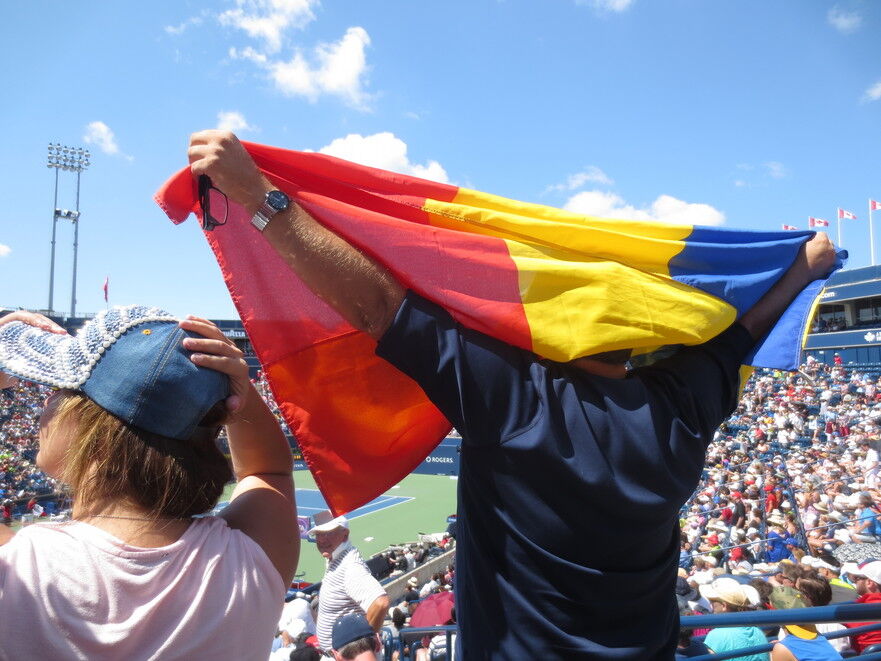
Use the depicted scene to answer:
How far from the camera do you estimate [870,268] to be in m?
27.7

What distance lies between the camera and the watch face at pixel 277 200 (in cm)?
126

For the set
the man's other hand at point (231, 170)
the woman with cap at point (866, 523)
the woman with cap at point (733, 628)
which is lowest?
the woman with cap at point (866, 523)

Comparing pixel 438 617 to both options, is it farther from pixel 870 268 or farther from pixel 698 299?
pixel 870 268

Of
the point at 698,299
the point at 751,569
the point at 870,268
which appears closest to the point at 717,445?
the point at 751,569

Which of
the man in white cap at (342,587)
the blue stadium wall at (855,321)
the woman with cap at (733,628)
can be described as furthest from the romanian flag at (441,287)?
the blue stadium wall at (855,321)

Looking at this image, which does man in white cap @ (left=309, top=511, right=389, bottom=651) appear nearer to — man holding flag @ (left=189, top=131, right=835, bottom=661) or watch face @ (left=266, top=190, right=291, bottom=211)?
man holding flag @ (left=189, top=131, right=835, bottom=661)

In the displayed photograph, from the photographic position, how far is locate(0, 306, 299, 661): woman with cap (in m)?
0.93

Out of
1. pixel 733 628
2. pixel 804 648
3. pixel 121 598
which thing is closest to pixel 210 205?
pixel 121 598

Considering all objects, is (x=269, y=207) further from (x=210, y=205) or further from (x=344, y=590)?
(x=344, y=590)

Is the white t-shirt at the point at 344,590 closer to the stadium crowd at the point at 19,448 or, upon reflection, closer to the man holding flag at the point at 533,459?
the man holding flag at the point at 533,459

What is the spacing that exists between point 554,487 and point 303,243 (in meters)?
0.73

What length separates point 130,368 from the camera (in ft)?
3.47

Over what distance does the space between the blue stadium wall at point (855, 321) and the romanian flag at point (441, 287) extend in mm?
27766

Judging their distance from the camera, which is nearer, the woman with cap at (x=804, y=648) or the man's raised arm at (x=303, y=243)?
the man's raised arm at (x=303, y=243)
